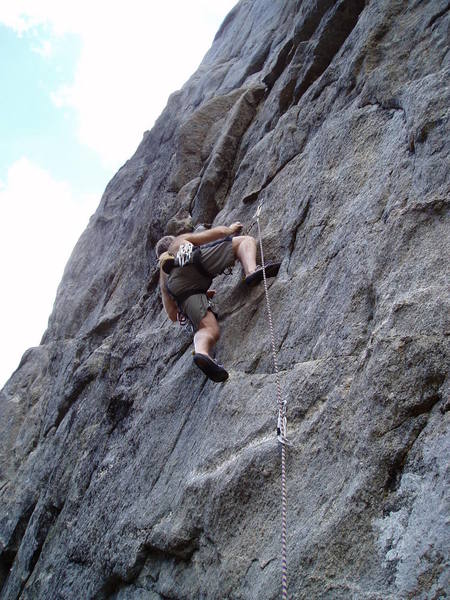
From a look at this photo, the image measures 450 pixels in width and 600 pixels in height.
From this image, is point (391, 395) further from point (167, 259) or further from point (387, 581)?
point (167, 259)

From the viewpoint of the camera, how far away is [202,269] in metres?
6.38

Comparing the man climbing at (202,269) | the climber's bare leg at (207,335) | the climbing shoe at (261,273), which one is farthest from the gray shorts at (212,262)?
the climbing shoe at (261,273)

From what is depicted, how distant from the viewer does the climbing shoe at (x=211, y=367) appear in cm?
495

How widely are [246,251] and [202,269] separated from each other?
0.65 m

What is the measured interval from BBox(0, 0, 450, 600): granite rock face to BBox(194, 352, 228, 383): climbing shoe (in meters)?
0.21

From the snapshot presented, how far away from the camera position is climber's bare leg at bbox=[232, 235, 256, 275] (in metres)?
5.84

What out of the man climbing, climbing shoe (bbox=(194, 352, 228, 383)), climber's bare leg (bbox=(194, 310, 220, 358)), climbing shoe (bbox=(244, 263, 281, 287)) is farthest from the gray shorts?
climbing shoe (bbox=(194, 352, 228, 383))

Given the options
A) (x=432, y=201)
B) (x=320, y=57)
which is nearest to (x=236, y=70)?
(x=320, y=57)

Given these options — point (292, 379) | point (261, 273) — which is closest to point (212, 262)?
point (261, 273)

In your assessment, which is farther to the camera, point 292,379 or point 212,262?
point 212,262

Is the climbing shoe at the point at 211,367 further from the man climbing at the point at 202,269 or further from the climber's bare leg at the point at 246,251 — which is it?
the climber's bare leg at the point at 246,251

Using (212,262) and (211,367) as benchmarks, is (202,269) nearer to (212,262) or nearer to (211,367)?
(212,262)

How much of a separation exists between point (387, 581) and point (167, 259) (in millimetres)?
4508

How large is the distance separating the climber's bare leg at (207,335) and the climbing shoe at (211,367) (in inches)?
15.9
